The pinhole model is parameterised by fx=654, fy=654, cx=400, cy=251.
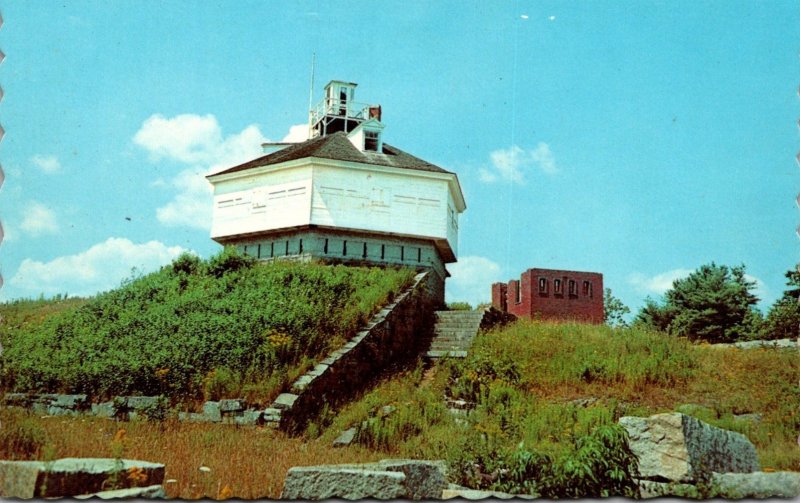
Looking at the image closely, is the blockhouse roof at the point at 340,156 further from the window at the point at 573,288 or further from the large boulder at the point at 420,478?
the large boulder at the point at 420,478

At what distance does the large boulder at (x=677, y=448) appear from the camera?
687cm

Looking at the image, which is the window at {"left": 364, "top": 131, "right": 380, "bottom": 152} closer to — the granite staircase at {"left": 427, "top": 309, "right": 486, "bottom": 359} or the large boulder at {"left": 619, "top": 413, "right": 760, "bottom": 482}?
the granite staircase at {"left": 427, "top": 309, "right": 486, "bottom": 359}

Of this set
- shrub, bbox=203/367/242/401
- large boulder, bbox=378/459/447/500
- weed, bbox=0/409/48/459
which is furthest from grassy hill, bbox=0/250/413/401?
large boulder, bbox=378/459/447/500

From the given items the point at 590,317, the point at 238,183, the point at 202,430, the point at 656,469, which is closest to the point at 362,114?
the point at 238,183

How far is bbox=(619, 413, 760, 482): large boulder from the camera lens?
6867 mm

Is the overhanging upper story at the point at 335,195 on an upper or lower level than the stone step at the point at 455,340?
upper

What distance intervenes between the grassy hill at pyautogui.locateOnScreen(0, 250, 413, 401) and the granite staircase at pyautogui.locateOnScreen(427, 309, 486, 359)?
76.4 inches

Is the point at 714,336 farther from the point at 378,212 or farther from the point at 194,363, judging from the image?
the point at 194,363

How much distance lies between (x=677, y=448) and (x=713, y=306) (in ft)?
64.4

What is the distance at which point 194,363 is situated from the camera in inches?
508

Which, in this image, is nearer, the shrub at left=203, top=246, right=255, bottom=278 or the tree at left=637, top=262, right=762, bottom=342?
the shrub at left=203, top=246, right=255, bottom=278

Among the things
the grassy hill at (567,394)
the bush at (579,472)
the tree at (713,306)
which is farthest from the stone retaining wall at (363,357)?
the tree at (713,306)

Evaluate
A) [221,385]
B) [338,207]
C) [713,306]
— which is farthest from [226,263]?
[713,306]

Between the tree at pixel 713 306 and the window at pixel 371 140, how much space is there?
1308 cm
